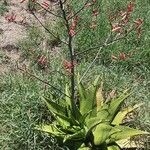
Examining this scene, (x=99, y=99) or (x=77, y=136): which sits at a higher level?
(x=99, y=99)

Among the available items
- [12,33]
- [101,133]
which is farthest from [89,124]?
[12,33]

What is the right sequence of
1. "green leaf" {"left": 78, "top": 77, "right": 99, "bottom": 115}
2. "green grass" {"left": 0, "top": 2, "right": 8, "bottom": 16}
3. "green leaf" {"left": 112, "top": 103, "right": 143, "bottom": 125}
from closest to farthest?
"green leaf" {"left": 78, "top": 77, "right": 99, "bottom": 115}
"green leaf" {"left": 112, "top": 103, "right": 143, "bottom": 125}
"green grass" {"left": 0, "top": 2, "right": 8, "bottom": 16}

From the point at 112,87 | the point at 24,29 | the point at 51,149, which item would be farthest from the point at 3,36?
the point at 51,149

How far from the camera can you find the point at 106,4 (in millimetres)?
7855

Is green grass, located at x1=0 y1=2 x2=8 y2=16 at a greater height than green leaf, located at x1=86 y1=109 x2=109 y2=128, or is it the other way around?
green grass, located at x1=0 y1=2 x2=8 y2=16

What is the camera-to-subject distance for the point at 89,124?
183 inches

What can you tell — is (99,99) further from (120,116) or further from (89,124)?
(89,124)

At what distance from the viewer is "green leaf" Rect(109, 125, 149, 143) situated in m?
4.72

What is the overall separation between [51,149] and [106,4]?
12.1 ft

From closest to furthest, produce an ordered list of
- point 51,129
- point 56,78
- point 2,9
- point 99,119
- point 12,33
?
point 99,119, point 51,129, point 56,78, point 12,33, point 2,9

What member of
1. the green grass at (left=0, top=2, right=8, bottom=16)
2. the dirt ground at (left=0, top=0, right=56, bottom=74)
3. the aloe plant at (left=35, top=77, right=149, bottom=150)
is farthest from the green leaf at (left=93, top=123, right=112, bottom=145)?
the green grass at (left=0, top=2, right=8, bottom=16)

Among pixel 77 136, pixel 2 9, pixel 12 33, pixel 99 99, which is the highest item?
pixel 2 9

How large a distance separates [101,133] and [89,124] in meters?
0.16

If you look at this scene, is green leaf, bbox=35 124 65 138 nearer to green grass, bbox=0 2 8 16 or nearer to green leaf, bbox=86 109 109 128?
green leaf, bbox=86 109 109 128
